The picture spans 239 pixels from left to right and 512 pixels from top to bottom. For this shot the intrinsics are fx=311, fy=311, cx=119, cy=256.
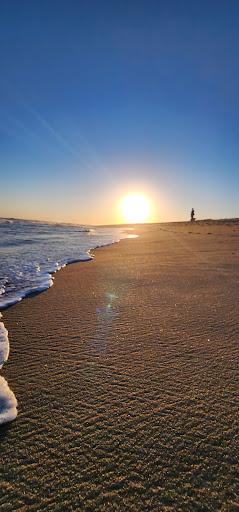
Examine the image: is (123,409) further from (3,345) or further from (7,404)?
(3,345)

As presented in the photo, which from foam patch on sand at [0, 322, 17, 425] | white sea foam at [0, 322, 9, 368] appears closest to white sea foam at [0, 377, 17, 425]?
foam patch on sand at [0, 322, 17, 425]

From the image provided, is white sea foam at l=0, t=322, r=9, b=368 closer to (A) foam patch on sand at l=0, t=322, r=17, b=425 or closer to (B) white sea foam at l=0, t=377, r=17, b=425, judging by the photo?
(A) foam patch on sand at l=0, t=322, r=17, b=425

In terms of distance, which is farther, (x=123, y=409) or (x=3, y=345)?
(x=3, y=345)

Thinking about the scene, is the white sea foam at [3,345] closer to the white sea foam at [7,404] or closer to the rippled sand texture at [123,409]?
the rippled sand texture at [123,409]

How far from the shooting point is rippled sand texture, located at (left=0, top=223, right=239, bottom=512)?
1.10 meters

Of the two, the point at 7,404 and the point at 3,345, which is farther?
the point at 3,345

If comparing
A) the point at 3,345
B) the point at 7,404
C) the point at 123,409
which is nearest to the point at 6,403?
the point at 7,404

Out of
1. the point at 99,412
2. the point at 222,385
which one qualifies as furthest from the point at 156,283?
the point at 99,412

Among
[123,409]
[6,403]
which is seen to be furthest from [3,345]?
[123,409]

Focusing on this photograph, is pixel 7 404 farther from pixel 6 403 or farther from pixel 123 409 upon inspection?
pixel 123 409

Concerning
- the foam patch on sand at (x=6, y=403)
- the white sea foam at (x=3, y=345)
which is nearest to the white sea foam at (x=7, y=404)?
the foam patch on sand at (x=6, y=403)

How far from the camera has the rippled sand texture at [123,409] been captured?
110cm

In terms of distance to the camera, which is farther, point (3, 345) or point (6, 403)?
point (3, 345)

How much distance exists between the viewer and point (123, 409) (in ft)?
5.01
